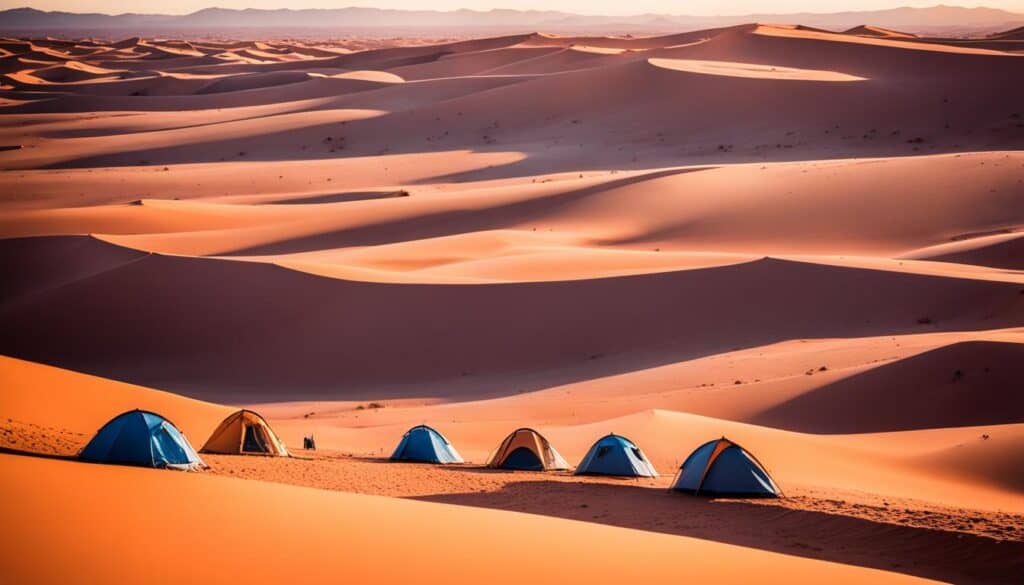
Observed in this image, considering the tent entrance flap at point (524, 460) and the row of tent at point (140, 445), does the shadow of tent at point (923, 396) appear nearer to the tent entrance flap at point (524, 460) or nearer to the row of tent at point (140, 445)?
the tent entrance flap at point (524, 460)

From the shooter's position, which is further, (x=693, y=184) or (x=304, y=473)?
(x=693, y=184)

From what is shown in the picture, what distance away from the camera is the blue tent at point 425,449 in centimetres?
1664

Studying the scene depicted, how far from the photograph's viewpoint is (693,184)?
3928cm

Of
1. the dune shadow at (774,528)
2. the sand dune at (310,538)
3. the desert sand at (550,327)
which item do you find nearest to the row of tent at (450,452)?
the dune shadow at (774,528)

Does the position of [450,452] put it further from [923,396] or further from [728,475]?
[923,396]

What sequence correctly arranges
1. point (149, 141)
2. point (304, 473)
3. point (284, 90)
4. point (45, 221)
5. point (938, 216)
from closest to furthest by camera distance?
1. point (304, 473)
2. point (938, 216)
3. point (45, 221)
4. point (149, 141)
5. point (284, 90)

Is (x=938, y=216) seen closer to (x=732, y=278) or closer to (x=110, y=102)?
(x=732, y=278)

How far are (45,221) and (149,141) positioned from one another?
965 inches

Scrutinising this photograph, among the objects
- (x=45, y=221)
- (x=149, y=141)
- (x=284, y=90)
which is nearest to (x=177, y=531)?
(x=45, y=221)

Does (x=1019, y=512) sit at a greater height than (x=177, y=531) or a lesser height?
lesser

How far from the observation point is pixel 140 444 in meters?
13.4

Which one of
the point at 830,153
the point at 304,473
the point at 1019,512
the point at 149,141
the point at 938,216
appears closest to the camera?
the point at 1019,512

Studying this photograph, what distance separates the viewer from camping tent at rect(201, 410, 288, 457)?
16.5 m

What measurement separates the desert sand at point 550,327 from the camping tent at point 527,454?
826 millimetres
